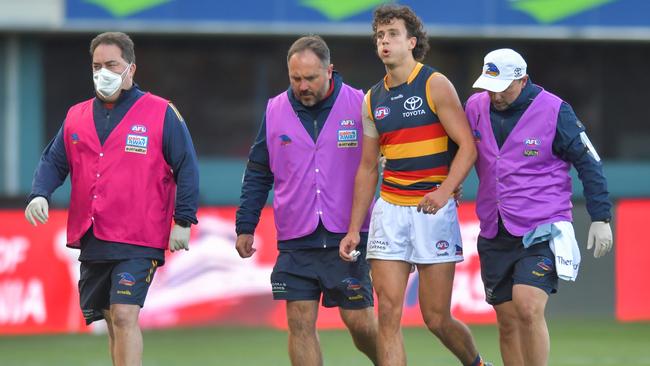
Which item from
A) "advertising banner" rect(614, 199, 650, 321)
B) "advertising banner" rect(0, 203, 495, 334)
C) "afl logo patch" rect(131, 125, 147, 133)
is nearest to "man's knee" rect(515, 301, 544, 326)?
"afl logo patch" rect(131, 125, 147, 133)

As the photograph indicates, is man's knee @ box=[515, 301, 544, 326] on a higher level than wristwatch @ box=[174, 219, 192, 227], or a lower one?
lower

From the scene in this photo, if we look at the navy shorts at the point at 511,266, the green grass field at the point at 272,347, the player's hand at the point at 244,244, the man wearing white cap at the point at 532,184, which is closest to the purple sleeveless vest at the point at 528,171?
the man wearing white cap at the point at 532,184

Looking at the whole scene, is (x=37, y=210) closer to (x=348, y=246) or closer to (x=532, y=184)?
(x=348, y=246)

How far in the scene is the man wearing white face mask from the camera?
914 cm

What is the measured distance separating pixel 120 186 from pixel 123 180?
44mm

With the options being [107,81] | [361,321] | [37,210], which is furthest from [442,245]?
[37,210]

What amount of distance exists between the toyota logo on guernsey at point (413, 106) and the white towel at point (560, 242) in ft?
3.53

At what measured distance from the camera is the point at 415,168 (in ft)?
29.5

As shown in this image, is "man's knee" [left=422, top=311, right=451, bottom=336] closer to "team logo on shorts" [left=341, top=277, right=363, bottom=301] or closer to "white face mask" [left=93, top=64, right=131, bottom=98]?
"team logo on shorts" [left=341, top=277, right=363, bottom=301]

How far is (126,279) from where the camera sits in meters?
9.05

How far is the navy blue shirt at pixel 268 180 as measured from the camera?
30.8 feet

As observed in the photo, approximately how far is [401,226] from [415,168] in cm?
38

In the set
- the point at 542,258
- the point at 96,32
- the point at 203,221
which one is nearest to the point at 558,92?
the point at 96,32

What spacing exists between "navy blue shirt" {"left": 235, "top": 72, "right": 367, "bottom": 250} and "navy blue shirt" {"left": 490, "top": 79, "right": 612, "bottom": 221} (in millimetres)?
1138
